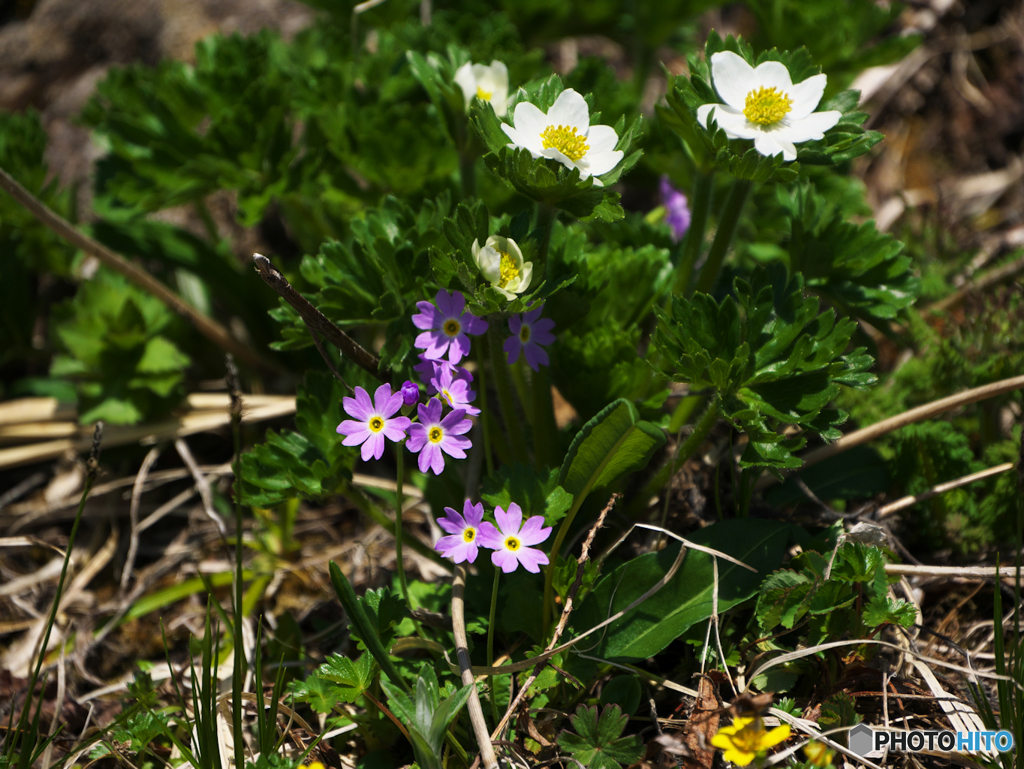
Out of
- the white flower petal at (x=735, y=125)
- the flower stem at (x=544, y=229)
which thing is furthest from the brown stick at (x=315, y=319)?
the white flower petal at (x=735, y=125)

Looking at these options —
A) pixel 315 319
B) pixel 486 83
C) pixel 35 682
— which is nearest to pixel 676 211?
pixel 486 83

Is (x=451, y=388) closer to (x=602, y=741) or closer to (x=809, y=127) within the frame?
(x=602, y=741)

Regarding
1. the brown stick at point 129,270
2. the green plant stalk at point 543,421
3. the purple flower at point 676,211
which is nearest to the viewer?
the green plant stalk at point 543,421

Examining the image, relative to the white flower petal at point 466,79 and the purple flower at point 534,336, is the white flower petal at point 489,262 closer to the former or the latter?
the purple flower at point 534,336

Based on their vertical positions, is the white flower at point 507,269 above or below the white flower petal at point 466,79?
below

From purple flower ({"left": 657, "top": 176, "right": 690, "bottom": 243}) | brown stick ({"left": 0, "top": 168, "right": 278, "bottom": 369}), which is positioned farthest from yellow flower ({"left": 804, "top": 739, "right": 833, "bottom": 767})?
brown stick ({"left": 0, "top": 168, "right": 278, "bottom": 369})

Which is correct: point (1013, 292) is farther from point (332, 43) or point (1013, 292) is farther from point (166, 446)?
point (166, 446)

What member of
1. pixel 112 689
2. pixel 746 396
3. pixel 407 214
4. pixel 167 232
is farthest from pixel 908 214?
pixel 112 689
